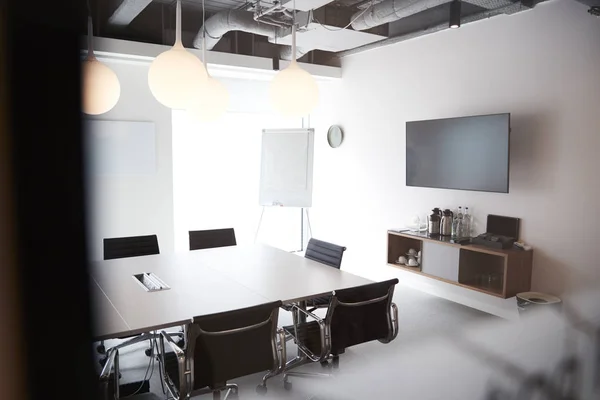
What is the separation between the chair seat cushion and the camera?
2.53 meters

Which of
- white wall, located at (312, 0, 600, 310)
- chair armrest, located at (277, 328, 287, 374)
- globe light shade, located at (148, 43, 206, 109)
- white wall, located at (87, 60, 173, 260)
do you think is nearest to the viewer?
globe light shade, located at (148, 43, 206, 109)

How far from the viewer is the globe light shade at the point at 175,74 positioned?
208 centimetres

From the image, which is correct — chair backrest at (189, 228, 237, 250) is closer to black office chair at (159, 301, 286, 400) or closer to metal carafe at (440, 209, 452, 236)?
black office chair at (159, 301, 286, 400)

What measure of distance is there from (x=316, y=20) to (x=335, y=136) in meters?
1.91

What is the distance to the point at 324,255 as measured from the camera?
343cm

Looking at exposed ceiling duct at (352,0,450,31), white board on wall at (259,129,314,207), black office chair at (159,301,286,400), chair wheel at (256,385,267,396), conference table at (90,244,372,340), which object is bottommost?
chair wheel at (256,385,267,396)

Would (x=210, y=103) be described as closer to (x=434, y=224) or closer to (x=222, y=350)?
(x=222, y=350)

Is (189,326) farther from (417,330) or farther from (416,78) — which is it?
(416,78)

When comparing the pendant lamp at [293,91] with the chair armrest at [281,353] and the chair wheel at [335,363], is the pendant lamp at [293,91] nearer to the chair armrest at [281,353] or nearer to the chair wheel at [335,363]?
the chair armrest at [281,353]

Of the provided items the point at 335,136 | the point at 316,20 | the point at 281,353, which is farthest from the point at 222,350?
the point at 335,136

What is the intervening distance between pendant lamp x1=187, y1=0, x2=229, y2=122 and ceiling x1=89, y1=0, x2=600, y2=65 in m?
1.34

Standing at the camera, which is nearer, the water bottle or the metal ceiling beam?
the metal ceiling beam

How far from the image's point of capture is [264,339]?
2.15m

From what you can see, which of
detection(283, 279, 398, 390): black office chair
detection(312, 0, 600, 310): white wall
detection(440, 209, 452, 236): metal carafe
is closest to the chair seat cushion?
detection(283, 279, 398, 390): black office chair
